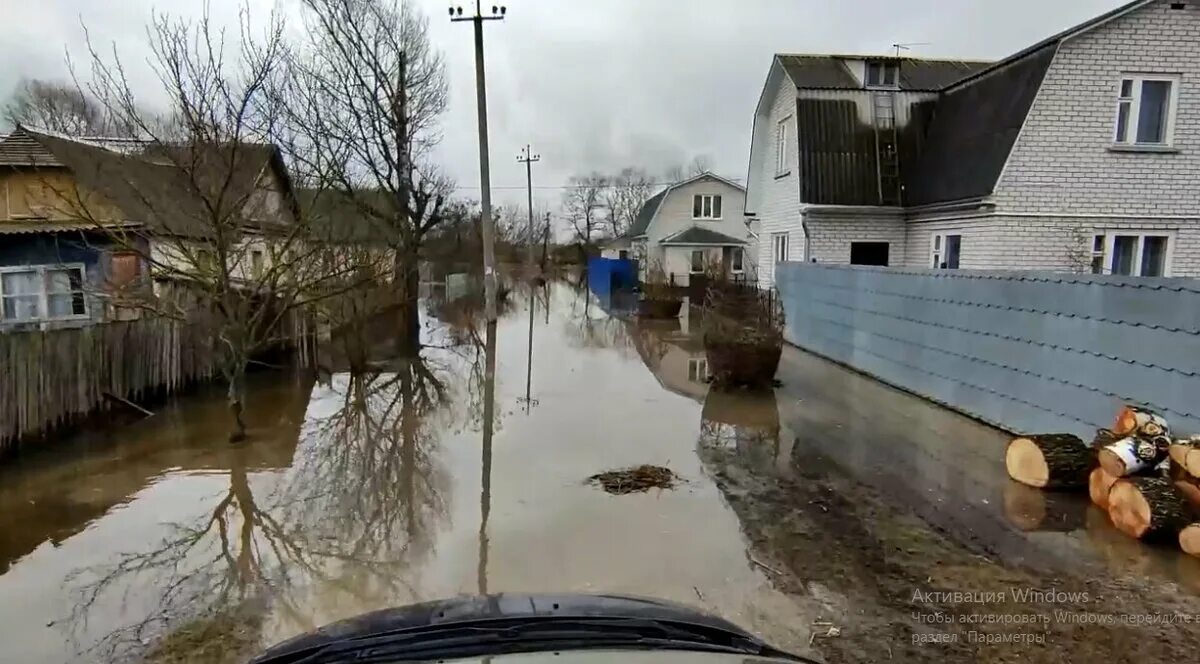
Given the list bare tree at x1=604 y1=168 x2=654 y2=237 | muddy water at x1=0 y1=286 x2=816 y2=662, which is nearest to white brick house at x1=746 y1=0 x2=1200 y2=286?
muddy water at x1=0 y1=286 x2=816 y2=662

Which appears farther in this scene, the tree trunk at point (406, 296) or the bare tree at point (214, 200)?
the tree trunk at point (406, 296)

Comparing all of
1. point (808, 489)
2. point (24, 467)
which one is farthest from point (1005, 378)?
point (24, 467)

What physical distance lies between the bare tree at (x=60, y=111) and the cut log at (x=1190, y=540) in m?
11.1

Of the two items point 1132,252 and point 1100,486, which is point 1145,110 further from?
point 1100,486

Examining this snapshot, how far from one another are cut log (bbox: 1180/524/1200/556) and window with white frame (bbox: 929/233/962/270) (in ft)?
32.0

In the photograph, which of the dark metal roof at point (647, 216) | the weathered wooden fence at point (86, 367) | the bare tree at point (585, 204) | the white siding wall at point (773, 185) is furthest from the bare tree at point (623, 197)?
the weathered wooden fence at point (86, 367)

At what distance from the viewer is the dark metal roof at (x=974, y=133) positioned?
42.0 ft

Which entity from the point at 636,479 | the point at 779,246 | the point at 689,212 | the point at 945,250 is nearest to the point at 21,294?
the point at 636,479

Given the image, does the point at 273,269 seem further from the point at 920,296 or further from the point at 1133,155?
the point at 1133,155

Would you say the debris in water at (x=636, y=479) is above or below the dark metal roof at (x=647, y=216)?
below

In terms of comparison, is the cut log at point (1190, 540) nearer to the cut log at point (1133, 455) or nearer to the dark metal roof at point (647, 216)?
the cut log at point (1133, 455)

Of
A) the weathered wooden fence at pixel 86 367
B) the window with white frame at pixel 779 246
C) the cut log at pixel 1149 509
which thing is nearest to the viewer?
the cut log at pixel 1149 509

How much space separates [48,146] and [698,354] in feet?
45.9

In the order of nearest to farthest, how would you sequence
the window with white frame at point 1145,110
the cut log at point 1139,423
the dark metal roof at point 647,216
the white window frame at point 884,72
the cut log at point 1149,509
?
the cut log at point 1149,509 < the cut log at point 1139,423 < the window with white frame at point 1145,110 < the white window frame at point 884,72 < the dark metal roof at point 647,216
